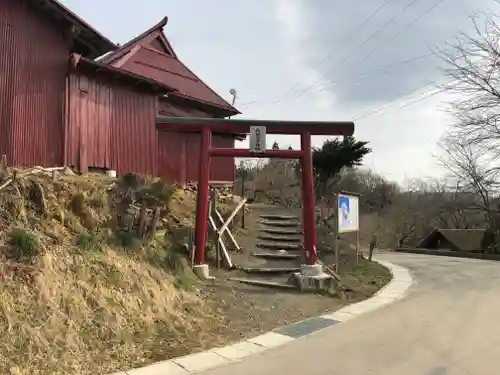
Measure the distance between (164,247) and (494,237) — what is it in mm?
21021

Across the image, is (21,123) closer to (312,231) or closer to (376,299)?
(312,231)

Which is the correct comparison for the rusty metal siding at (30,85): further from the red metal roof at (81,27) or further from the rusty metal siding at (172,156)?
the rusty metal siding at (172,156)

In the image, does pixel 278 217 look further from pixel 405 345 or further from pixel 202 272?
pixel 405 345

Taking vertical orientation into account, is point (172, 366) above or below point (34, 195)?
below

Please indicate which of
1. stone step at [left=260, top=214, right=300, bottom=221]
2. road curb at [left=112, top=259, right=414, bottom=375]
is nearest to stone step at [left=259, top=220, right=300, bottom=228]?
stone step at [left=260, top=214, right=300, bottom=221]

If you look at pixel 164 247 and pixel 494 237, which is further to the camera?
pixel 494 237

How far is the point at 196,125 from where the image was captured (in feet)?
36.3

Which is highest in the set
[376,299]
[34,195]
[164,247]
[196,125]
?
[196,125]

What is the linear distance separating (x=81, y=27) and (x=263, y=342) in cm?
973

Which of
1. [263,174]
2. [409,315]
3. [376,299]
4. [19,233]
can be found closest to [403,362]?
[409,315]

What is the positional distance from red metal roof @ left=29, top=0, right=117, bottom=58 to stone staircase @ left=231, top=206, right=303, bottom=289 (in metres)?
6.99

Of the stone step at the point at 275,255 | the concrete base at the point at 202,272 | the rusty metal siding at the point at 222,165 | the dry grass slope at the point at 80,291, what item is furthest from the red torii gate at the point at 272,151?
the rusty metal siding at the point at 222,165

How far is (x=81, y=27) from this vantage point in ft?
41.4

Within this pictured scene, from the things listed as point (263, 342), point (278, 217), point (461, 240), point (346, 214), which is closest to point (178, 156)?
point (278, 217)
